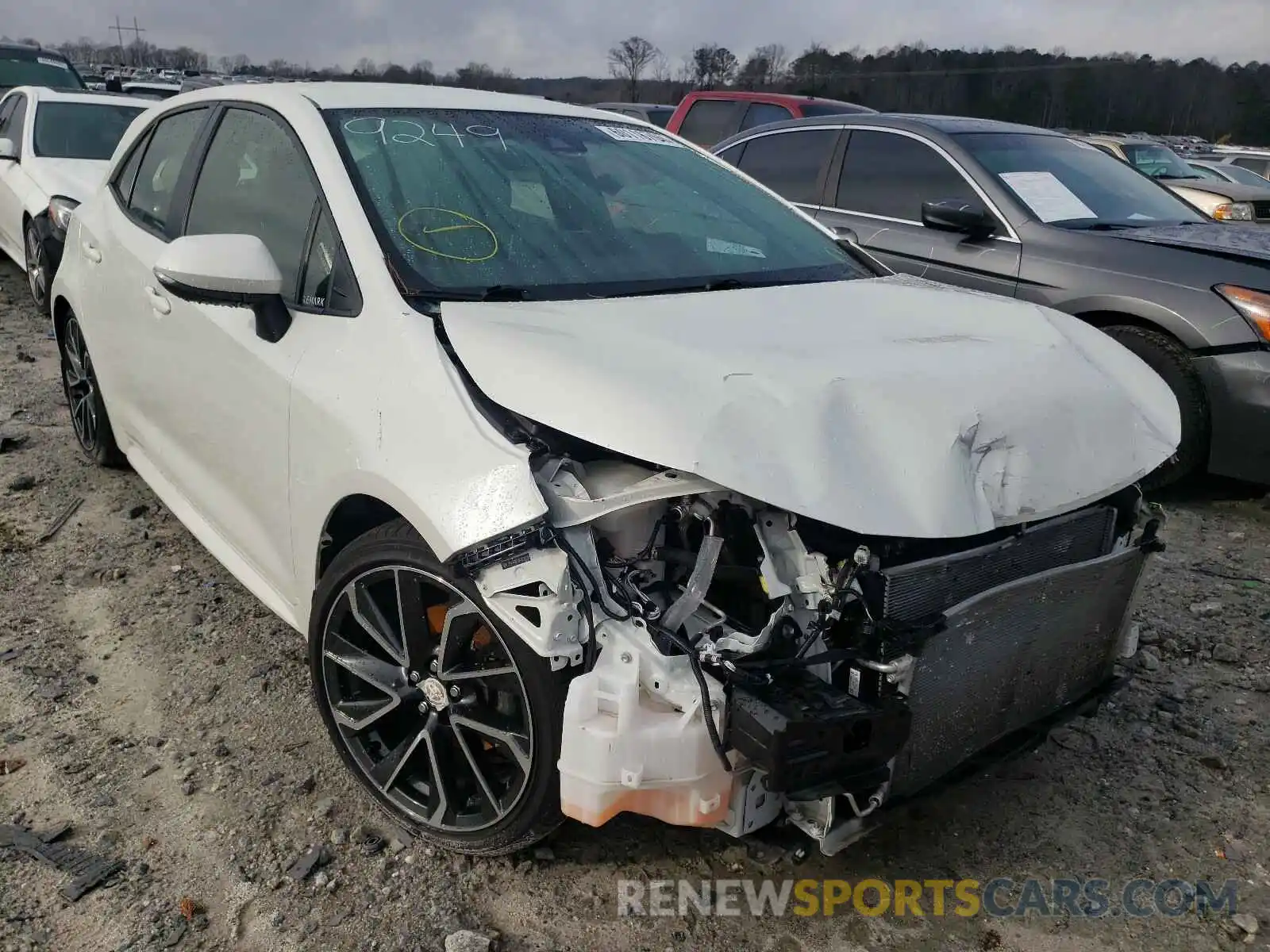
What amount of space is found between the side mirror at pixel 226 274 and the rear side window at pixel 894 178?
13.4 ft

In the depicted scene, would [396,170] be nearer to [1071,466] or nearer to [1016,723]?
[1071,466]

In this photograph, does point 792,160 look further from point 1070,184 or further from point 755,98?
point 755,98

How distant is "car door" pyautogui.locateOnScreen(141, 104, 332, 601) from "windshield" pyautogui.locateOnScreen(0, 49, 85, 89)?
440 inches

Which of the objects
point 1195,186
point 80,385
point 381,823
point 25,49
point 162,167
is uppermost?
point 25,49

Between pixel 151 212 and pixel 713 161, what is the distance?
2.03m

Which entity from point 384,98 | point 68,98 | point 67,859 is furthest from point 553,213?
point 68,98

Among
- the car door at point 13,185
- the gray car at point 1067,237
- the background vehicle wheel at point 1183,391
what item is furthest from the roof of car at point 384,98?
the car door at point 13,185

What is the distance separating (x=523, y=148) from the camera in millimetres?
3090

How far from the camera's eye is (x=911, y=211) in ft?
18.8

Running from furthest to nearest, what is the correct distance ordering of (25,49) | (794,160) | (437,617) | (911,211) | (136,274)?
(25,49) < (794,160) < (911,211) < (136,274) < (437,617)

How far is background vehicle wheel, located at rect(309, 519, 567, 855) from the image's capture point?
2.15m

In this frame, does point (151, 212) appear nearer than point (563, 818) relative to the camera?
No

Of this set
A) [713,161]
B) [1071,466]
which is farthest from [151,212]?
[1071,466]

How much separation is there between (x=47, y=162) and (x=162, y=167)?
16.4 ft
